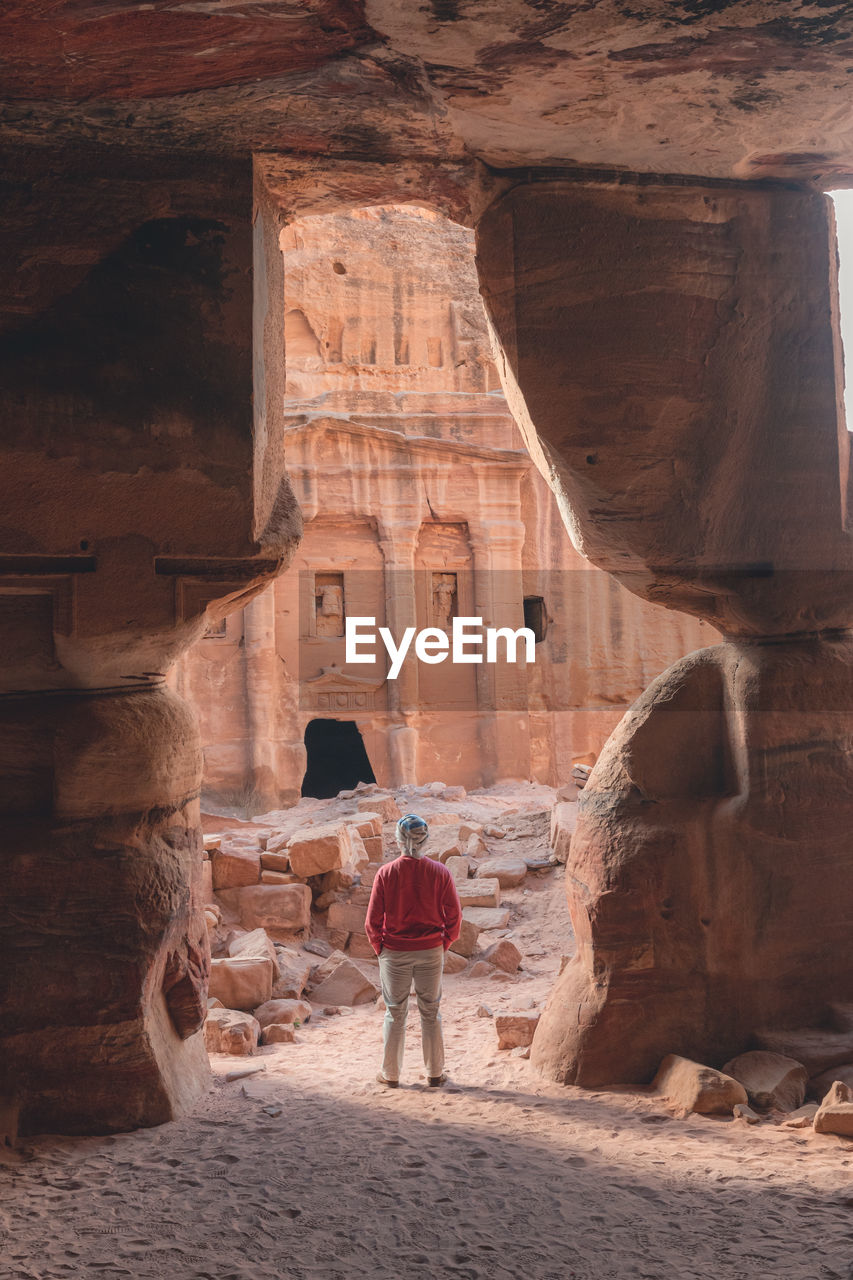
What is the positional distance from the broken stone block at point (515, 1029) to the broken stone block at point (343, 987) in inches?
66.1

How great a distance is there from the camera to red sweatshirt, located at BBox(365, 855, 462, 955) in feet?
14.8

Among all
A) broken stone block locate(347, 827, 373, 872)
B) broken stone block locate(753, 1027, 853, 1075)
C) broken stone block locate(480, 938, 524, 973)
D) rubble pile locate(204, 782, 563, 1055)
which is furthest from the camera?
broken stone block locate(347, 827, 373, 872)

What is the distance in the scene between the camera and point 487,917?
7539 mm

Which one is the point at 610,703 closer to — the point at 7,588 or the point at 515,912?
the point at 515,912

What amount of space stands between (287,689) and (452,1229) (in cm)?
1339

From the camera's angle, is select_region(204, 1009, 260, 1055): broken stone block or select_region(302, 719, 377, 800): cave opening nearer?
select_region(204, 1009, 260, 1055): broken stone block

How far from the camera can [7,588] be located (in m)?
3.72

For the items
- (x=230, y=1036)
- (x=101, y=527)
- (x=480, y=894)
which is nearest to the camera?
(x=101, y=527)

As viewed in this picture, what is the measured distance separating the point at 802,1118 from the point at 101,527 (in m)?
3.54

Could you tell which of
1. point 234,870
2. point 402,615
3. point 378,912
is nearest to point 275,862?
point 234,870

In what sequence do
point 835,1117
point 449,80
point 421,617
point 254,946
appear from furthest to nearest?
point 421,617 → point 254,946 → point 835,1117 → point 449,80

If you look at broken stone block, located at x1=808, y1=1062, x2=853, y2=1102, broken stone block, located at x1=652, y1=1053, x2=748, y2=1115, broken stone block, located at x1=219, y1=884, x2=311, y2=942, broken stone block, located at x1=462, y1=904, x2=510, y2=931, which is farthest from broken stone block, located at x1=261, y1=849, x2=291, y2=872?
broken stone block, located at x1=808, y1=1062, x2=853, y2=1102

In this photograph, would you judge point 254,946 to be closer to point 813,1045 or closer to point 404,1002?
point 404,1002

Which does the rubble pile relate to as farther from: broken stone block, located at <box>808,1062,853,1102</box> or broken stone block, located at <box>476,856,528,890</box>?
broken stone block, located at <box>808,1062,853,1102</box>
